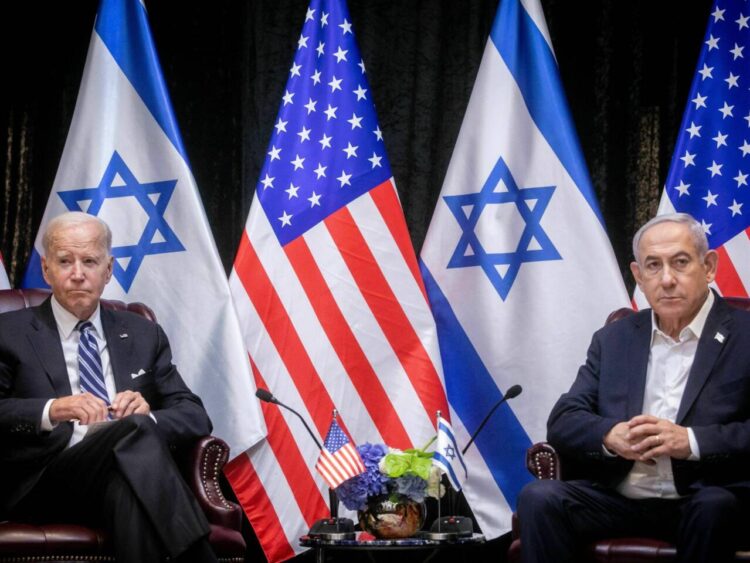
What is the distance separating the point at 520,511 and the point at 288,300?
5.26ft

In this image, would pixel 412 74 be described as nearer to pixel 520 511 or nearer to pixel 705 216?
pixel 705 216

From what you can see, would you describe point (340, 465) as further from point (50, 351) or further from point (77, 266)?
point (77, 266)

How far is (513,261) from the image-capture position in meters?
4.60

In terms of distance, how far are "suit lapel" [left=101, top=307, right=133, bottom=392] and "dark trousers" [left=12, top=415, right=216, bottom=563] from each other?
17.5 inches

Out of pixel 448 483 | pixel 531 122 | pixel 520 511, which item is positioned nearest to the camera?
pixel 520 511

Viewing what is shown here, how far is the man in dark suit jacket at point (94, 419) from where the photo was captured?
325 cm

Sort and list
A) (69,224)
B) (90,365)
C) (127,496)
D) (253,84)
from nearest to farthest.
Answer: (127,496) < (90,365) < (69,224) < (253,84)

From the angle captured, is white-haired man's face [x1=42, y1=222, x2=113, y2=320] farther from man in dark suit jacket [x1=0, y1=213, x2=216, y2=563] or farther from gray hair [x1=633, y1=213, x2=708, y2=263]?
gray hair [x1=633, y1=213, x2=708, y2=263]

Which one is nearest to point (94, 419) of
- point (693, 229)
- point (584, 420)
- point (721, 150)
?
point (584, 420)

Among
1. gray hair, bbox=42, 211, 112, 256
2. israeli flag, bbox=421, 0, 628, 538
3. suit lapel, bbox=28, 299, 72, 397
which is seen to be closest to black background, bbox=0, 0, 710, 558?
israeli flag, bbox=421, 0, 628, 538

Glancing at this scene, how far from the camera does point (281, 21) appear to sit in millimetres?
5312

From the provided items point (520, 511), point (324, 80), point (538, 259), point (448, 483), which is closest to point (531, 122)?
point (538, 259)

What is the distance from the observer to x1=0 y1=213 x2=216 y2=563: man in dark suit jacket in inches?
128

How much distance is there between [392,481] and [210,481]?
604 mm
